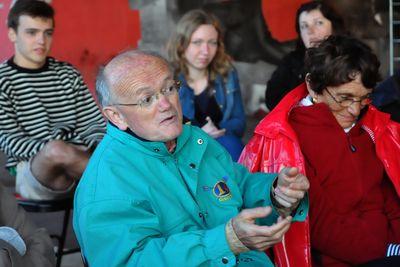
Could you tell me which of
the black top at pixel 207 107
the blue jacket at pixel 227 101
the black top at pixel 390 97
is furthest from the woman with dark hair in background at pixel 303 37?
the black top at pixel 390 97

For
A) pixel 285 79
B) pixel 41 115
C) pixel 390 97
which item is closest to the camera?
pixel 390 97

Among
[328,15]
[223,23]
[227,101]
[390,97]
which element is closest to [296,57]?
[328,15]

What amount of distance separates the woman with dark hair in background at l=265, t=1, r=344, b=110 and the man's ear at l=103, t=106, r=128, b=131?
7.02ft

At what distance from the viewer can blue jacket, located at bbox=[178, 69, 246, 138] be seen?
426 cm

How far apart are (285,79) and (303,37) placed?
293mm

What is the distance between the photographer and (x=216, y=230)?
1873 millimetres

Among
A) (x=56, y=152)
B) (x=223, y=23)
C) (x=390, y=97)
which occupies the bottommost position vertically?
(x=56, y=152)

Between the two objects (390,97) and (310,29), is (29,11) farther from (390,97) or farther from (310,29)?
(390,97)

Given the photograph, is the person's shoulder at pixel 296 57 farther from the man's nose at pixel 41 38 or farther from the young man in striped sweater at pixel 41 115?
the man's nose at pixel 41 38

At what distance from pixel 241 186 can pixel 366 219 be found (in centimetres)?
55

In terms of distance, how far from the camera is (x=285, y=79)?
13.9ft

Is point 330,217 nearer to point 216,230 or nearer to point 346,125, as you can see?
point 346,125

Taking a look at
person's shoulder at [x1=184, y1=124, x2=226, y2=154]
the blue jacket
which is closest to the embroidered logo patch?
person's shoulder at [x1=184, y1=124, x2=226, y2=154]

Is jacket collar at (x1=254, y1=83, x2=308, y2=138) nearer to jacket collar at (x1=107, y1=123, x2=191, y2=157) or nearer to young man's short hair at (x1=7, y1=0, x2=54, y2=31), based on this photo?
jacket collar at (x1=107, y1=123, x2=191, y2=157)
